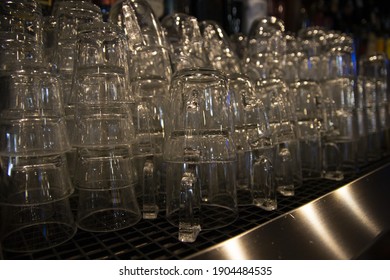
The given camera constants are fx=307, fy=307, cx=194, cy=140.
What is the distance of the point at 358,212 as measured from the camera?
0.65m

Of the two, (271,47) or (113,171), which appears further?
(271,47)

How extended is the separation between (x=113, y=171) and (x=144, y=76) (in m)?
0.22

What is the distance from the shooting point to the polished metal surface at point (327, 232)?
46cm

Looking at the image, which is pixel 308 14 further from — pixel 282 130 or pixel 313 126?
pixel 282 130

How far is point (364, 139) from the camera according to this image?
0.99 meters

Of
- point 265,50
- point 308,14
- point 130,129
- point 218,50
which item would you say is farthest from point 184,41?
point 308,14

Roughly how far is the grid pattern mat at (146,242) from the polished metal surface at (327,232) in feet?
0.06

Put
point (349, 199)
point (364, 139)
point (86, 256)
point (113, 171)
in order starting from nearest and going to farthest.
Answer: point (86, 256) < point (113, 171) < point (349, 199) < point (364, 139)

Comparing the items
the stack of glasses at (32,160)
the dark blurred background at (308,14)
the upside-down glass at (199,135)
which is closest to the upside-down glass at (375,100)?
the dark blurred background at (308,14)

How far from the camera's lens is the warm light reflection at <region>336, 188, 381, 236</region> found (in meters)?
0.63

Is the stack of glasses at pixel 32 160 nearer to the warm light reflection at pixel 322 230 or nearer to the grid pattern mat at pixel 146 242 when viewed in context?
the grid pattern mat at pixel 146 242

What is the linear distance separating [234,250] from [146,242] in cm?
13
